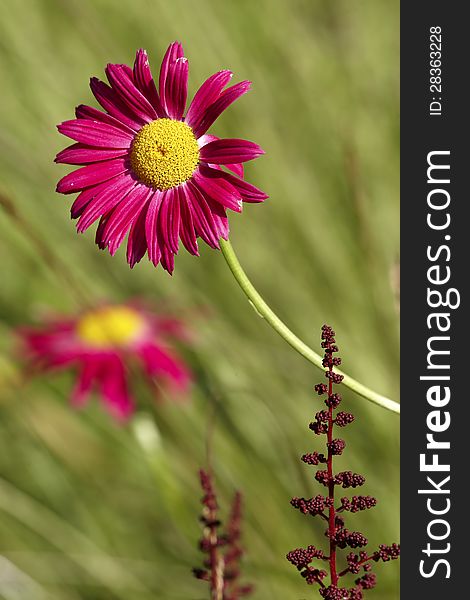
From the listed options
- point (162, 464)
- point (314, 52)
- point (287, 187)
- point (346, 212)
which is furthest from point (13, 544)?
point (314, 52)

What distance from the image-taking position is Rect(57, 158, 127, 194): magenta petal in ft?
1.28

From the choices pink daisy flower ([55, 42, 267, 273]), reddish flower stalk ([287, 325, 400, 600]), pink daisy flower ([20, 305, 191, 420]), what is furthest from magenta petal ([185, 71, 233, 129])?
pink daisy flower ([20, 305, 191, 420])

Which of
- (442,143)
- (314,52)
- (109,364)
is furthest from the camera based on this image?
(314,52)

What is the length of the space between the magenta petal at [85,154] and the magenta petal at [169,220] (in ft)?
0.11

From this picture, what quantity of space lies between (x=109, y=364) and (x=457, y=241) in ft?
1.54

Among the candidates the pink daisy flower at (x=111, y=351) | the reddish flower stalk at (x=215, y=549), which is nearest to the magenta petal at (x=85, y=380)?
the pink daisy flower at (x=111, y=351)

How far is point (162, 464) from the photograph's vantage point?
68 centimetres

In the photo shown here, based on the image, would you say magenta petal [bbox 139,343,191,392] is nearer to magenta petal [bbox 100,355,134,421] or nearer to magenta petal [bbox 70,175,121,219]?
magenta petal [bbox 100,355,134,421]

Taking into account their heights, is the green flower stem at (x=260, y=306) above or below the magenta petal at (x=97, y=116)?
below

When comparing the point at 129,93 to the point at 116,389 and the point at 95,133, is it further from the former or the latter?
the point at 116,389

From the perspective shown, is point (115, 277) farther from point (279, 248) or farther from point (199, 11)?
point (199, 11)

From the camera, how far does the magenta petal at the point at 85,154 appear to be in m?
0.40

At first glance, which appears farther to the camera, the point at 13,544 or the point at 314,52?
the point at 314,52

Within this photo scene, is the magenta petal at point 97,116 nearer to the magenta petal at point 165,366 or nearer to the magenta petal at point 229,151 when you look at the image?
the magenta petal at point 229,151
